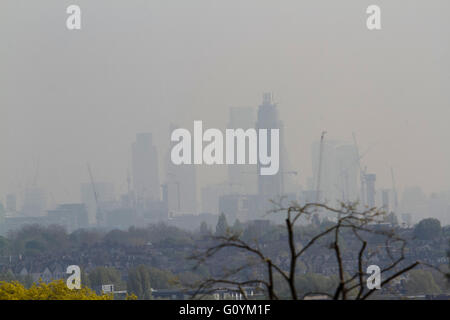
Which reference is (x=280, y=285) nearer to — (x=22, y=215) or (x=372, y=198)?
(x=372, y=198)

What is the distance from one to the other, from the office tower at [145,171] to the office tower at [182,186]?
2.20 m

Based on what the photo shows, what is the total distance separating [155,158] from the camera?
233 feet

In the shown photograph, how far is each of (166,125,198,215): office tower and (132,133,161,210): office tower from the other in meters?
2.20

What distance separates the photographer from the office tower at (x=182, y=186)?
67.4m

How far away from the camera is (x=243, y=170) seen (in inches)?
2749

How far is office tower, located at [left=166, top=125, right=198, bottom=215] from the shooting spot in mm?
67438

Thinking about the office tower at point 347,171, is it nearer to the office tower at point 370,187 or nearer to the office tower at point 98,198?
the office tower at point 370,187

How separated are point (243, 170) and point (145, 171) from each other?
728cm

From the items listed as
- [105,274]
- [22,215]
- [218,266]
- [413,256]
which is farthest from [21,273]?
[22,215]

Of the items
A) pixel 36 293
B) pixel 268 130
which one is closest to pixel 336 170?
pixel 268 130

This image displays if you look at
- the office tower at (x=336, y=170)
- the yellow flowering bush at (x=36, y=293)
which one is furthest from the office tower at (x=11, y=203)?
the yellow flowering bush at (x=36, y=293)

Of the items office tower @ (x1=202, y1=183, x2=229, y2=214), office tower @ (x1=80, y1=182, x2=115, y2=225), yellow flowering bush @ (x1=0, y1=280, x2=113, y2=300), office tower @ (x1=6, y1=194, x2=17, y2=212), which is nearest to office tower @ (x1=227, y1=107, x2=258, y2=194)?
office tower @ (x1=202, y1=183, x2=229, y2=214)

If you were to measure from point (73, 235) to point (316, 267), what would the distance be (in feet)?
69.0

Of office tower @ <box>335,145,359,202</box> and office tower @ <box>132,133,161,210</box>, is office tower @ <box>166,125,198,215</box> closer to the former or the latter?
office tower @ <box>132,133,161,210</box>
